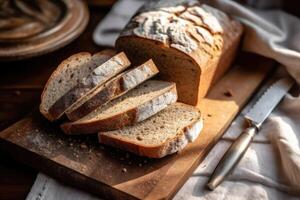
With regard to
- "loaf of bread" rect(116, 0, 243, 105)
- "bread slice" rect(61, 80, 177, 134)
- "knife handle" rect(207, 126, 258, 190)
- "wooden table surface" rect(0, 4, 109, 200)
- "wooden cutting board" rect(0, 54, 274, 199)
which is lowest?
"wooden table surface" rect(0, 4, 109, 200)

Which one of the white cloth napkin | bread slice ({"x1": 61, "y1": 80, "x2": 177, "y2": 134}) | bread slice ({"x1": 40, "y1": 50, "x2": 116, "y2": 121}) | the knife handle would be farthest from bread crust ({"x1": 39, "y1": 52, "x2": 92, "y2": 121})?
the knife handle

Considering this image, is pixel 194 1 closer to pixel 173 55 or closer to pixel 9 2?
pixel 173 55

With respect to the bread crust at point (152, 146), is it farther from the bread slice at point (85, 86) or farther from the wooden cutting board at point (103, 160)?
the bread slice at point (85, 86)

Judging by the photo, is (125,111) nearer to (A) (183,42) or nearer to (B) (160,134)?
(B) (160,134)

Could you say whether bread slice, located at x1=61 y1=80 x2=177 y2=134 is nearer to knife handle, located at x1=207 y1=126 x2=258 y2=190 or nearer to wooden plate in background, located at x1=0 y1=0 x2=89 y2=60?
knife handle, located at x1=207 y1=126 x2=258 y2=190

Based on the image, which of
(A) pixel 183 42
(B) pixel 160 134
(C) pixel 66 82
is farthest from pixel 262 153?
(C) pixel 66 82

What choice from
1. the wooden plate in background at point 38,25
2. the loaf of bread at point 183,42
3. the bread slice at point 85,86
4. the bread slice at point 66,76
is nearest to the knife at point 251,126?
the loaf of bread at point 183,42
